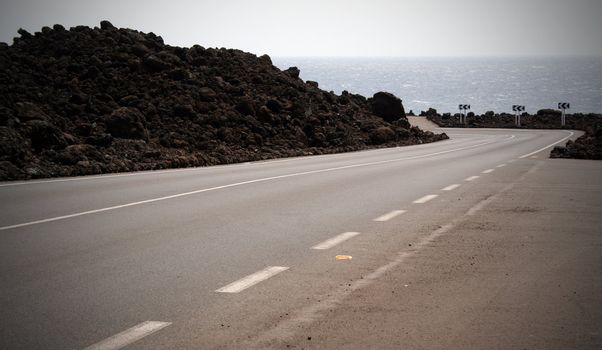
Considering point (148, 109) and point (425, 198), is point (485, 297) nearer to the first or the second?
point (425, 198)

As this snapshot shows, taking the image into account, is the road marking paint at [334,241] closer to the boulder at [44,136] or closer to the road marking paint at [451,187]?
the road marking paint at [451,187]

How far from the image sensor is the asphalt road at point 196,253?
494cm

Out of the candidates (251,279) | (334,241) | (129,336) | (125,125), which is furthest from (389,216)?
(125,125)

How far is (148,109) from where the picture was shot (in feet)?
83.4

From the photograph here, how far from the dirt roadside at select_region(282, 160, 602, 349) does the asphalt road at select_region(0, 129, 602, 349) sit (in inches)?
9.5

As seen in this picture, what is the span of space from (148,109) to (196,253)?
61.8ft

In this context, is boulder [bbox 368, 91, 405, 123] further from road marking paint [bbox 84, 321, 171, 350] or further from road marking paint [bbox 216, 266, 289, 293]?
road marking paint [bbox 84, 321, 171, 350]

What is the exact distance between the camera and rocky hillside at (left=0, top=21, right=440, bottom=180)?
1883cm

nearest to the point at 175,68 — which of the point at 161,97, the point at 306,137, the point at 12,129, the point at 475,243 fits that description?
the point at 161,97

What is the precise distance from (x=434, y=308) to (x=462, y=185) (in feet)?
31.7

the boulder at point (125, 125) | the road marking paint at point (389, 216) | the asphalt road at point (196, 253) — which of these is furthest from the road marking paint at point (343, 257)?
the boulder at point (125, 125)

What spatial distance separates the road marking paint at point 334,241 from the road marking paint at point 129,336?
3.07m

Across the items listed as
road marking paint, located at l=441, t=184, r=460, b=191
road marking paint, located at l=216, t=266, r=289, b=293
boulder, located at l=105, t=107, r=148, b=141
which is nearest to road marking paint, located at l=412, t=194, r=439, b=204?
road marking paint, located at l=441, t=184, r=460, b=191

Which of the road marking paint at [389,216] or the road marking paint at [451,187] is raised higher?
the road marking paint at [389,216]
